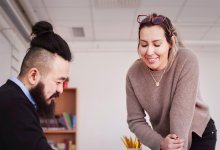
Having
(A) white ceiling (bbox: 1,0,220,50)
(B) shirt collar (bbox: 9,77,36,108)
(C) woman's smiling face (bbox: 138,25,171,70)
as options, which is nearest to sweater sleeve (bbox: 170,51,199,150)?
(C) woman's smiling face (bbox: 138,25,171,70)

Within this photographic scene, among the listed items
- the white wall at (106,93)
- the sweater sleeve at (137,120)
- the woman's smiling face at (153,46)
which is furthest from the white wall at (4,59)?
the woman's smiling face at (153,46)

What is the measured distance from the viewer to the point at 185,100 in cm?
145

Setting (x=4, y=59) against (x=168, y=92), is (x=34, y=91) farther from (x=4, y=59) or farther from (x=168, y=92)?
(x=4, y=59)

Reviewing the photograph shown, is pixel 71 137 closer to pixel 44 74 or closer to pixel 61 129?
pixel 61 129

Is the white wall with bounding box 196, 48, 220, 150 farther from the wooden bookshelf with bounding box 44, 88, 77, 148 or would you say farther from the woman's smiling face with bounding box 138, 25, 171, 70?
the woman's smiling face with bounding box 138, 25, 171, 70

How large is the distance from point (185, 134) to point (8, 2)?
8.85 feet

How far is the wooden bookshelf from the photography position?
4578 mm

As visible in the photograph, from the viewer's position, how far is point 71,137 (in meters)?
4.67

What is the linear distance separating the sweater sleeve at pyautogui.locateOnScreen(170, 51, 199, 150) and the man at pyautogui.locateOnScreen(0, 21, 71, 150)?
514 millimetres

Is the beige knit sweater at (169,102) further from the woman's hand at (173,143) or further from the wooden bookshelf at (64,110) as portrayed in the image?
the wooden bookshelf at (64,110)

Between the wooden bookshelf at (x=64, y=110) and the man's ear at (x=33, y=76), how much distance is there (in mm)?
3456

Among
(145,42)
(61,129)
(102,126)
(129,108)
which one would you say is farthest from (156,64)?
(102,126)

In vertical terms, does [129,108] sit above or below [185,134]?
above

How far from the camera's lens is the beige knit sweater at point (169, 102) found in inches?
57.0
